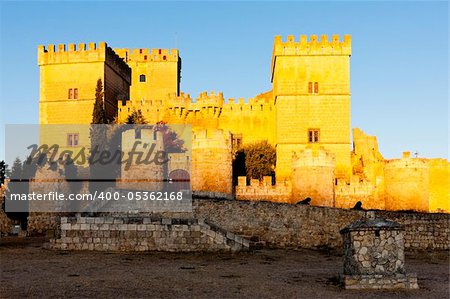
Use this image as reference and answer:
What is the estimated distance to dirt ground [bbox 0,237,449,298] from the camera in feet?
38.7

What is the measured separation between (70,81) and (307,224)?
83.1 ft

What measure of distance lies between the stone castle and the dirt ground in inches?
447

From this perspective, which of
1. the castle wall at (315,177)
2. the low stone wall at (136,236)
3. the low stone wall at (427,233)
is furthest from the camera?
the castle wall at (315,177)

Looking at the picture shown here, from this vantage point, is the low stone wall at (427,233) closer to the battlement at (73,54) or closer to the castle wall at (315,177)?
the castle wall at (315,177)

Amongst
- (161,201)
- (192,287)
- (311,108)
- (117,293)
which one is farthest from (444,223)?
(311,108)

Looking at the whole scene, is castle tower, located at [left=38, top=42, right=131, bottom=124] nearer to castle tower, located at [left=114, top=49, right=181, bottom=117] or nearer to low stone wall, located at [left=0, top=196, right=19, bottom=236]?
castle tower, located at [left=114, top=49, right=181, bottom=117]

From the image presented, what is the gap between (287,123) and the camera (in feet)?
125

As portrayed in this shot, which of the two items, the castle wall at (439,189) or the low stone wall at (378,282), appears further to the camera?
the castle wall at (439,189)

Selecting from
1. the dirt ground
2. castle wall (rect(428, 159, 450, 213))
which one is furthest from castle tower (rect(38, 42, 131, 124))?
the dirt ground

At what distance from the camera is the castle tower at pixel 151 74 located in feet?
170

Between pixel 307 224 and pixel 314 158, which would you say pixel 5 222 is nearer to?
pixel 314 158

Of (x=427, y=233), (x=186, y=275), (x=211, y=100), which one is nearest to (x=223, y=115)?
(x=211, y=100)

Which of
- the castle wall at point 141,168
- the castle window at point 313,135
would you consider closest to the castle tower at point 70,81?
the castle wall at point 141,168

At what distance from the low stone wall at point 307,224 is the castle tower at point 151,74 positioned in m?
30.6
